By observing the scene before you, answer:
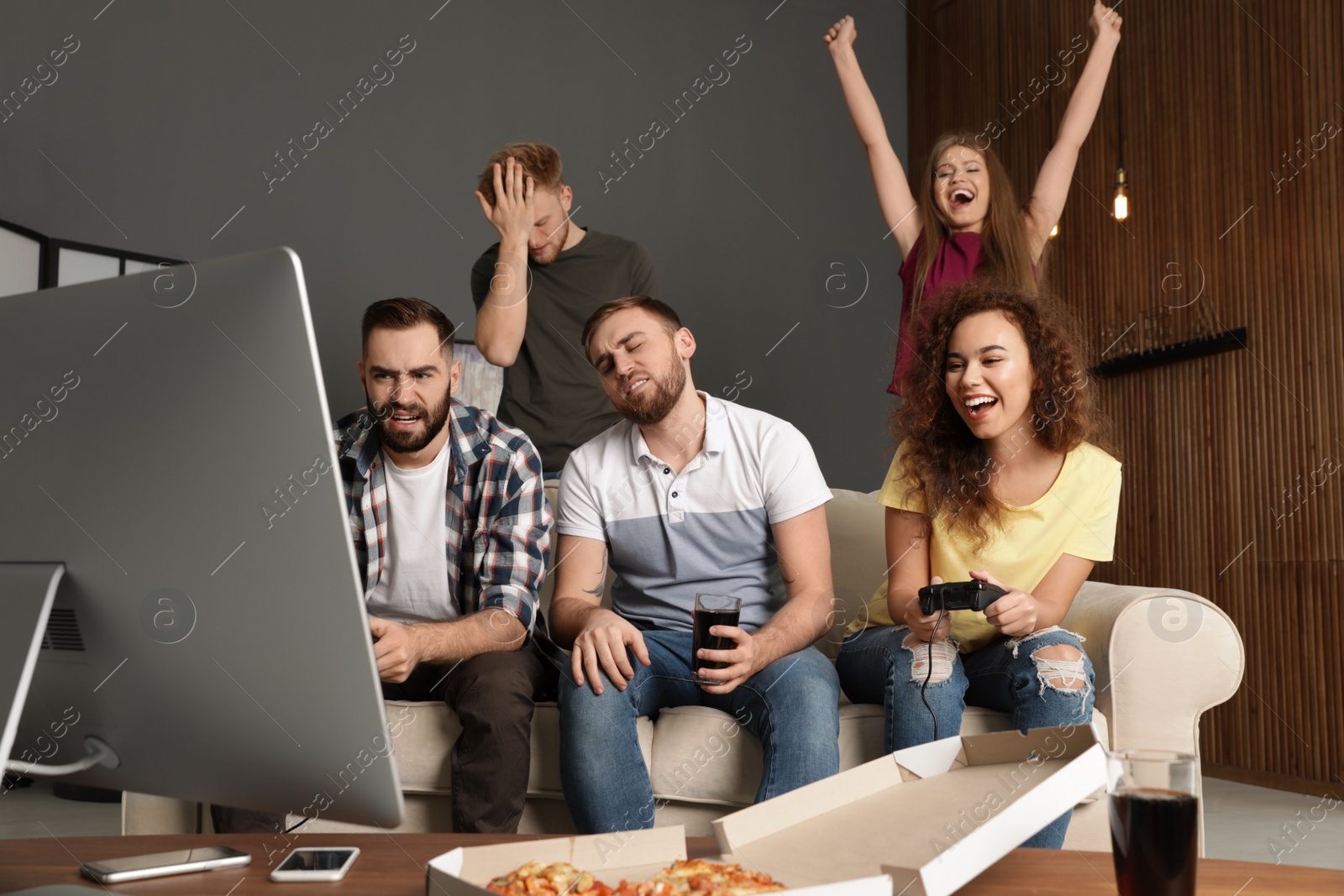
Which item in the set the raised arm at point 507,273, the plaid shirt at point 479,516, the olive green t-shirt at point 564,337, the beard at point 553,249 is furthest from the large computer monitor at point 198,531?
the beard at point 553,249

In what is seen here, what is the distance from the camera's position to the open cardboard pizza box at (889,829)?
2.23 feet

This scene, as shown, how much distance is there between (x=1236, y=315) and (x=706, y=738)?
9.63ft

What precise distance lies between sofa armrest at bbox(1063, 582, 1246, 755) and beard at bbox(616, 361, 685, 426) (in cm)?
83

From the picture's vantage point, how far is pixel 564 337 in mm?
2828

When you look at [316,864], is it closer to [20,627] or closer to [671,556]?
[20,627]

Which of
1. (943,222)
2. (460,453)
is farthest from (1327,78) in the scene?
(460,453)

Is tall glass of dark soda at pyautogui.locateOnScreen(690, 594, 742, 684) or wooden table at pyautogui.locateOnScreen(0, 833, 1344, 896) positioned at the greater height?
tall glass of dark soda at pyautogui.locateOnScreen(690, 594, 742, 684)

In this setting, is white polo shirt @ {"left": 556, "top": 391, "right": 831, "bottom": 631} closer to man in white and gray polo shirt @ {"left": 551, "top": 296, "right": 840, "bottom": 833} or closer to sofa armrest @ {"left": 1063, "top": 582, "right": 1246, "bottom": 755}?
man in white and gray polo shirt @ {"left": 551, "top": 296, "right": 840, "bottom": 833}

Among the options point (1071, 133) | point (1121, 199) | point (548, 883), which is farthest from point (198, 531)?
point (1121, 199)

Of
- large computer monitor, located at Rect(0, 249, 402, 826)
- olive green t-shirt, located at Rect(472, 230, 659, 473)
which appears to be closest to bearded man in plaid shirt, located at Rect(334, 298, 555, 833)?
olive green t-shirt, located at Rect(472, 230, 659, 473)

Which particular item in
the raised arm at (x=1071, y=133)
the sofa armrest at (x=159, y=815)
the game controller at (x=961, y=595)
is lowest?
the sofa armrest at (x=159, y=815)

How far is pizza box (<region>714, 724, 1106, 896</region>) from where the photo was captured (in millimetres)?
720

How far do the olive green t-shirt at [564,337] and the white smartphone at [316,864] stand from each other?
1.91 metres

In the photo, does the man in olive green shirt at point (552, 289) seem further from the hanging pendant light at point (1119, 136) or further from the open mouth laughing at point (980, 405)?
the hanging pendant light at point (1119, 136)
